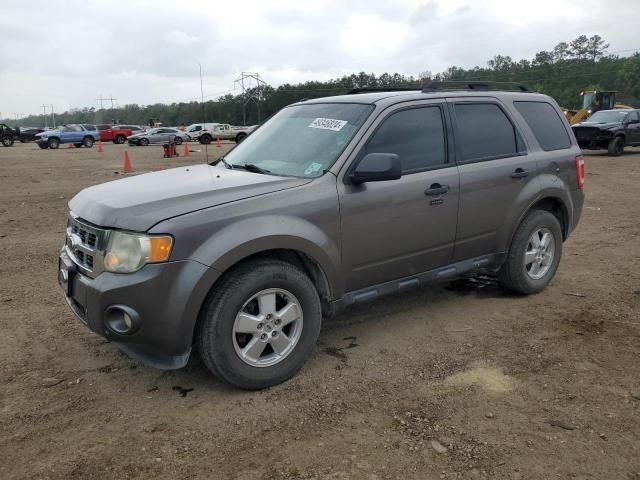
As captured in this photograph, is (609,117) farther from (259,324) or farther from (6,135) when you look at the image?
(6,135)

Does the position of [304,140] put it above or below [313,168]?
above

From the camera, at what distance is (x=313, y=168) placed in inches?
145

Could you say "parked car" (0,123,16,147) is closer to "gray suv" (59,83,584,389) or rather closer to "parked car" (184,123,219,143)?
"parked car" (184,123,219,143)

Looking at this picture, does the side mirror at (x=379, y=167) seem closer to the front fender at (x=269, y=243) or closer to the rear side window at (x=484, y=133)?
the front fender at (x=269, y=243)

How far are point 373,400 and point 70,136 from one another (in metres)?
36.3

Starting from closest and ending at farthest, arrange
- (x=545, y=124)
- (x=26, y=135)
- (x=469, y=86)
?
(x=469, y=86), (x=545, y=124), (x=26, y=135)

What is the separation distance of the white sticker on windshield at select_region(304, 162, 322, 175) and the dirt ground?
1314 millimetres

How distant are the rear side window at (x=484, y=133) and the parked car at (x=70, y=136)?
34.3 meters

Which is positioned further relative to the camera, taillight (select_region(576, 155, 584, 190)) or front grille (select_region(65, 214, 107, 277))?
taillight (select_region(576, 155, 584, 190))

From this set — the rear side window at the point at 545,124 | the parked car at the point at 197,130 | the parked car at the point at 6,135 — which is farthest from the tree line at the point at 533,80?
the rear side window at the point at 545,124

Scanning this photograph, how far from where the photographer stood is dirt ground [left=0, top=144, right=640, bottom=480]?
2.66 metres

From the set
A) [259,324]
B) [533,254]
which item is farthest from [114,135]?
[259,324]

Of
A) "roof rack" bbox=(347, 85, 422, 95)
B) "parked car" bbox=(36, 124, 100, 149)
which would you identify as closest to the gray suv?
"roof rack" bbox=(347, 85, 422, 95)

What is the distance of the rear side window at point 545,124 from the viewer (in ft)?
16.2
